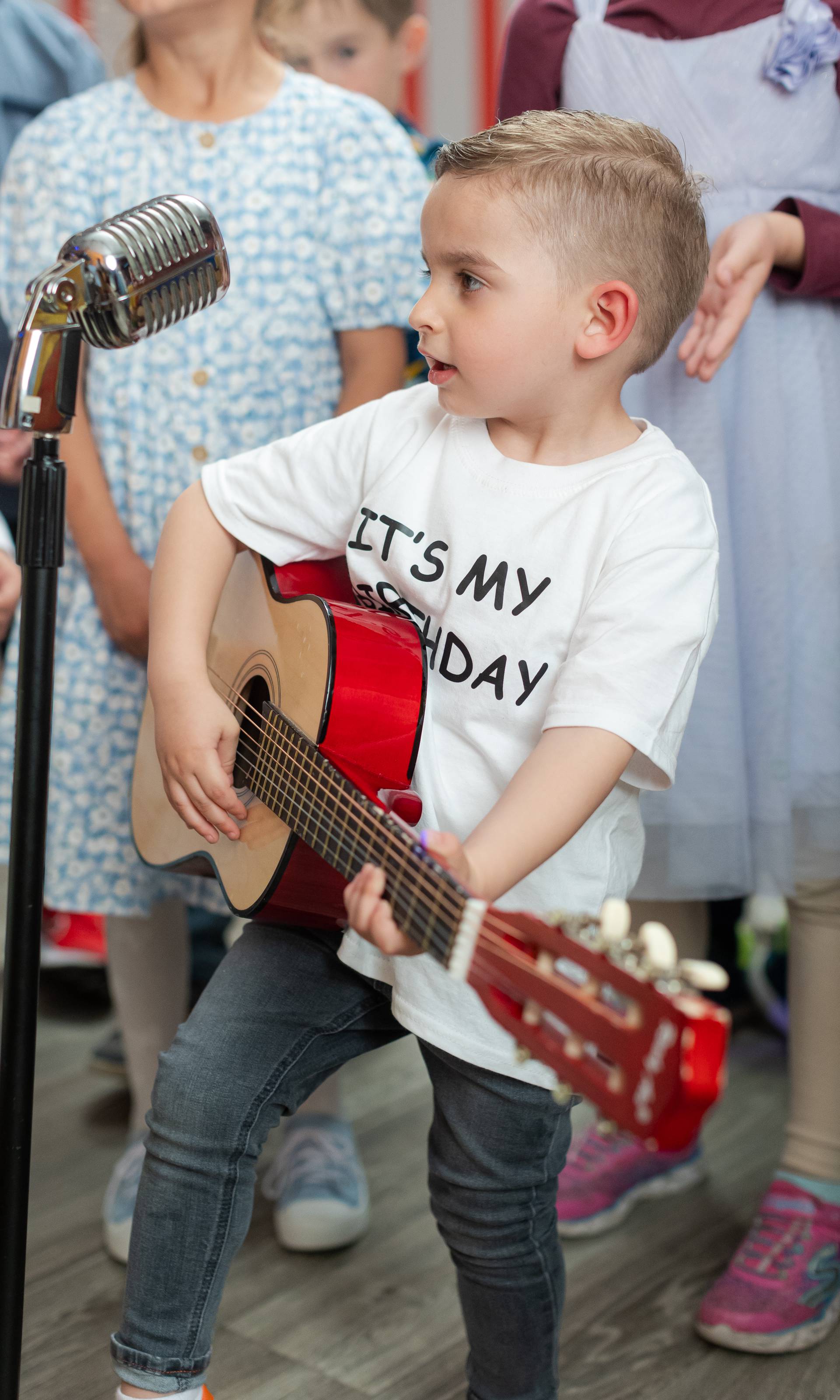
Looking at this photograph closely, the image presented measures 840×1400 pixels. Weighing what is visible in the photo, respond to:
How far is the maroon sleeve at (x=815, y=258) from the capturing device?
119 centimetres

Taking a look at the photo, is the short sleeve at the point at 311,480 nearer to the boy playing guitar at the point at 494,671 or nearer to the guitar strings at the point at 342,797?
the boy playing guitar at the point at 494,671

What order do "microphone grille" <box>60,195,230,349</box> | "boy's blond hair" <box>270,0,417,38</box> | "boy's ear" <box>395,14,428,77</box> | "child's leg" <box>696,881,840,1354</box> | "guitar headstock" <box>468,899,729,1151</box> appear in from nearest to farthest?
"guitar headstock" <box>468,899,729,1151</box>
"microphone grille" <box>60,195,230,349</box>
"child's leg" <box>696,881,840,1354</box>
"boy's blond hair" <box>270,0,417,38</box>
"boy's ear" <box>395,14,428,77</box>

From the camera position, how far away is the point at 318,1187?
1.40 meters

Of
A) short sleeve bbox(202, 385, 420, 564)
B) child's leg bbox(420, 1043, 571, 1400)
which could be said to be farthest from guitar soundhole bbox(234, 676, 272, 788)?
child's leg bbox(420, 1043, 571, 1400)

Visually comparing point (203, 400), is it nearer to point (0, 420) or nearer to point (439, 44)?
point (0, 420)

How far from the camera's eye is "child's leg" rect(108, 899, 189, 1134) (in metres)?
1.47

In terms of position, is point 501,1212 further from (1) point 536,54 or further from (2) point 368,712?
(1) point 536,54

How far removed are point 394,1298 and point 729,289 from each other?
1.02 meters

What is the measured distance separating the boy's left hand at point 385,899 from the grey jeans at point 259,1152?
0.78 ft

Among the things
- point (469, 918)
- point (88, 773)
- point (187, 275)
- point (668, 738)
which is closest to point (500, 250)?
point (187, 275)

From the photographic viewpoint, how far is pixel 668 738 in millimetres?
877

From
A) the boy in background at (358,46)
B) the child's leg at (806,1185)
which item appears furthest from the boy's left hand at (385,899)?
the boy in background at (358,46)

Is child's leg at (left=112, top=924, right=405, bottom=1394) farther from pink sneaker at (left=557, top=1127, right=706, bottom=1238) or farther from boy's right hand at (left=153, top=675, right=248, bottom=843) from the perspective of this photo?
pink sneaker at (left=557, top=1127, right=706, bottom=1238)

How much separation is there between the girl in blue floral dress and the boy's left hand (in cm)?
67
